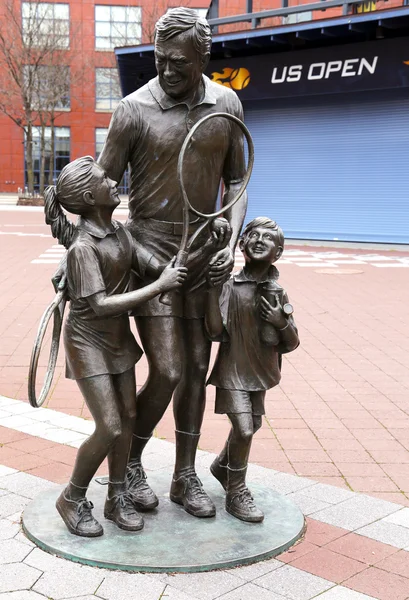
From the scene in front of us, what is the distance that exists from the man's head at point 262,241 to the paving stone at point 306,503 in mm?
1321

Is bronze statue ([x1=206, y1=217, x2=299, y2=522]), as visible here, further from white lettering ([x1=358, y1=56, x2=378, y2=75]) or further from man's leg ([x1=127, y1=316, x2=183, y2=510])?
white lettering ([x1=358, y1=56, x2=378, y2=75])

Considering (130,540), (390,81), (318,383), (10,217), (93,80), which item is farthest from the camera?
(93,80)

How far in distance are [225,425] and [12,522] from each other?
2.06 metres

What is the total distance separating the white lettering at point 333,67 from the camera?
714 inches

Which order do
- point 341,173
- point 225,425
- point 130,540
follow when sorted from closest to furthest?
point 130,540 < point 225,425 < point 341,173

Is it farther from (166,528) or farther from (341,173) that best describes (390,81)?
(166,528)

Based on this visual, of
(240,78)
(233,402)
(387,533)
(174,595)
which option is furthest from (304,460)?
(240,78)

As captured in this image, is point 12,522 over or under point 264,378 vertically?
under

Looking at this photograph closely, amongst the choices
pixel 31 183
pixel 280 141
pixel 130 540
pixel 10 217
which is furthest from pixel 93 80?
pixel 130 540

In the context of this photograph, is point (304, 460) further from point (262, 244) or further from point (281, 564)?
point (262, 244)

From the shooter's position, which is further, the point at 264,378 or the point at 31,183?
the point at 31,183

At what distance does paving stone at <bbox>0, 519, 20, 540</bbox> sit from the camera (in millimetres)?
3510

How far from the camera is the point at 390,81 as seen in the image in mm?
17547

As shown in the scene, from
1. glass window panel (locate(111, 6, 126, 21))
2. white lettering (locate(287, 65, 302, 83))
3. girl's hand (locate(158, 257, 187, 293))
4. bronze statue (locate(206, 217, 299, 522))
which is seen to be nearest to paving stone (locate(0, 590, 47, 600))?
bronze statue (locate(206, 217, 299, 522))
